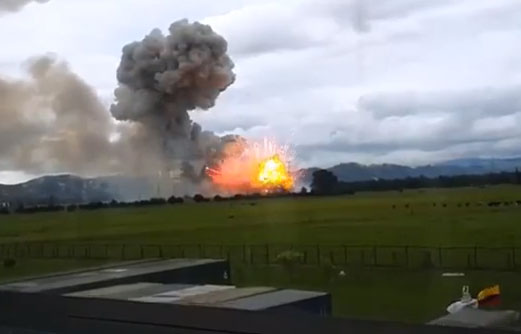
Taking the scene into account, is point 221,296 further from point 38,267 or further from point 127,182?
point 38,267

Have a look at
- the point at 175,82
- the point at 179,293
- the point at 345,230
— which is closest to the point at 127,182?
the point at 175,82

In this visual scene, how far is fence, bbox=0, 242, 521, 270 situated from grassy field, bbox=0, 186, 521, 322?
0.03 meters

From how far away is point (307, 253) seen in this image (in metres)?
3.35

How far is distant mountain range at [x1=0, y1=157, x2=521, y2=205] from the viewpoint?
89.7 inches

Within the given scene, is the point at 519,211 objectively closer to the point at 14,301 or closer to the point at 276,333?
the point at 276,333

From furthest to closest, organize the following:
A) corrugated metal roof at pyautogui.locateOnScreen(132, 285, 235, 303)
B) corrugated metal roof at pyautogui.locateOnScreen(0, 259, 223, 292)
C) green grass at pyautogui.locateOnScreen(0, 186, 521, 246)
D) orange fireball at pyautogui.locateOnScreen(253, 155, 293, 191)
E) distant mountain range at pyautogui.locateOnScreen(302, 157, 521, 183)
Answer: corrugated metal roof at pyautogui.locateOnScreen(0, 259, 223, 292), orange fireball at pyautogui.locateOnScreen(253, 155, 293, 191), green grass at pyautogui.locateOnScreen(0, 186, 521, 246), corrugated metal roof at pyautogui.locateOnScreen(132, 285, 235, 303), distant mountain range at pyautogui.locateOnScreen(302, 157, 521, 183)

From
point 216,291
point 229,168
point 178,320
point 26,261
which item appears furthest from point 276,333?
point 26,261

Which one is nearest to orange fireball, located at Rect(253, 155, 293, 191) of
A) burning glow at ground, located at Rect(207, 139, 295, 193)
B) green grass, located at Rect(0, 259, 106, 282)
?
burning glow at ground, located at Rect(207, 139, 295, 193)

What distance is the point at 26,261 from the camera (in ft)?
11.1

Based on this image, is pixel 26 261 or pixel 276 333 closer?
pixel 276 333

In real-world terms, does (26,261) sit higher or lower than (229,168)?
lower

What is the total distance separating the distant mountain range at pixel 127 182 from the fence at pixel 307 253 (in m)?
0.26

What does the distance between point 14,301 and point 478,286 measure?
178 cm

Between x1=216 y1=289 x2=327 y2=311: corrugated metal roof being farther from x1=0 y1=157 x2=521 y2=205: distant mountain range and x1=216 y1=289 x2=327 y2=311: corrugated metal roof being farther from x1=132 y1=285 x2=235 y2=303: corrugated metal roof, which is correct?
x1=0 y1=157 x2=521 y2=205: distant mountain range
